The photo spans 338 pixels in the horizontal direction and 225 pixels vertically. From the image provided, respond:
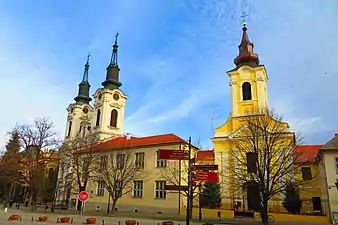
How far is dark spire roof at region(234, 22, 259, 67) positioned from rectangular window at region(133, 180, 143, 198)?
22.3 metres

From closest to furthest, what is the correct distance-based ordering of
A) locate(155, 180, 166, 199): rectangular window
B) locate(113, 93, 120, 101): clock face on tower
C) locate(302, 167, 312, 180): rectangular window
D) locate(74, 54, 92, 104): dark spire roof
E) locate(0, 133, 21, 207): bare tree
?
locate(155, 180, 166, 199): rectangular window, locate(302, 167, 312, 180): rectangular window, locate(0, 133, 21, 207): bare tree, locate(113, 93, 120, 101): clock face on tower, locate(74, 54, 92, 104): dark spire roof

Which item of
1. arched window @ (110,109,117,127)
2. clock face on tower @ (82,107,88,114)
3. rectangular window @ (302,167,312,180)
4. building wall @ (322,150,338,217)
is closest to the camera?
building wall @ (322,150,338,217)

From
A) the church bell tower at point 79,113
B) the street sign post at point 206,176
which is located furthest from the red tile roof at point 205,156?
the church bell tower at point 79,113

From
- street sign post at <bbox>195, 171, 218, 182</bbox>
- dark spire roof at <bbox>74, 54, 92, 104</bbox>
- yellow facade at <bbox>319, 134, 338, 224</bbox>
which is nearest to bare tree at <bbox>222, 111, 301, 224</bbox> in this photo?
yellow facade at <bbox>319, 134, 338, 224</bbox>

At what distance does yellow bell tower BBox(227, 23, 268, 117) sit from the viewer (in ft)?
140

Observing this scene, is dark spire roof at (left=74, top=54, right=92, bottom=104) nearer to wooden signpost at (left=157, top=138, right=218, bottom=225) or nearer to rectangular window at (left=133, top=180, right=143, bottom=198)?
rectangular window at (left=133, top=180, right=143, bottom=198)

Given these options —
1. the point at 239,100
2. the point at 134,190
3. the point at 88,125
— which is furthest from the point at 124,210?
the point at 88,125

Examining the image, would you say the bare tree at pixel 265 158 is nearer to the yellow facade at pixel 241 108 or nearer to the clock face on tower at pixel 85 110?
the yellow facade at pixel 241 108

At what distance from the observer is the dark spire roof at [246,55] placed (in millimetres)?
44812

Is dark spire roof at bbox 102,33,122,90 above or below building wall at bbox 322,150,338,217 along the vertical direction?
above

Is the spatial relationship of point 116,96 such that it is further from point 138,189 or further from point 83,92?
point 138,189

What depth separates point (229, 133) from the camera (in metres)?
41.8

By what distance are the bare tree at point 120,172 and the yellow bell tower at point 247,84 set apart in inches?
603

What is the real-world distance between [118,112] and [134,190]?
78.6ft
